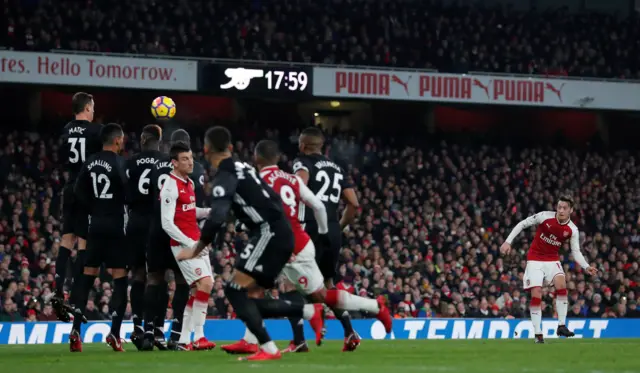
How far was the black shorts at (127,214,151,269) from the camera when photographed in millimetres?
13070

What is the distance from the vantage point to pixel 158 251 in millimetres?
12758

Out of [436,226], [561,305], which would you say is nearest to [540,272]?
[561,305]

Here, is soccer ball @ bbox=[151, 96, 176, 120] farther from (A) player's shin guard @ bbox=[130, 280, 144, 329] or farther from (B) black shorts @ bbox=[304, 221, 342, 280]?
(B) black shorts @ bbox=[304, 221, 342, 280]

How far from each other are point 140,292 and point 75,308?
79 centimetres

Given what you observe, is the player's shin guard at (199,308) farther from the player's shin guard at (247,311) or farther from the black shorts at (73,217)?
the player's shin guard at (247,311)

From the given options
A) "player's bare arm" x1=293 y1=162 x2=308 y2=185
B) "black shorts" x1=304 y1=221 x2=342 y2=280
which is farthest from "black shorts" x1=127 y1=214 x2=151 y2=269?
"player's bare arm" x1=293 y1=162 x2=308 y2=185

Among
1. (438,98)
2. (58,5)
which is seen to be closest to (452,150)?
(438,98)

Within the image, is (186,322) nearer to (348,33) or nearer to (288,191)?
(288,191)

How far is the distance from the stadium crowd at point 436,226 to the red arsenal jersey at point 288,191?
35.8 feet

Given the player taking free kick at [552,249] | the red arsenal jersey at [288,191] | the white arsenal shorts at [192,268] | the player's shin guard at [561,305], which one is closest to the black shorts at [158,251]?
the white arsenal shorts at [192,268]

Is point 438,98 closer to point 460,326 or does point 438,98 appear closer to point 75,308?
point 460,326

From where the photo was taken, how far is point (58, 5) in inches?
1232

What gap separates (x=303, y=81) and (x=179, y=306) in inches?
745

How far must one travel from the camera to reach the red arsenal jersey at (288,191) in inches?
446
